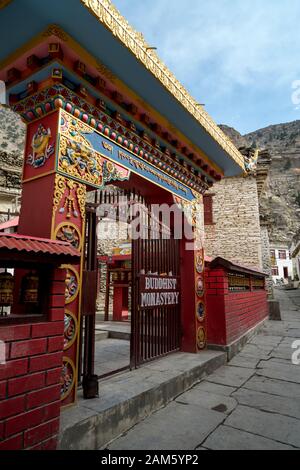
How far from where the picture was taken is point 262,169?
15.5 metres

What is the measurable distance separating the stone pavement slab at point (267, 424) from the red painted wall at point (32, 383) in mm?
1807

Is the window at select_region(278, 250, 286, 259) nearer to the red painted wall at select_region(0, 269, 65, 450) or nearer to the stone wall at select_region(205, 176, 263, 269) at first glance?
the stone wall at select_region(205, 176, 263, 269)

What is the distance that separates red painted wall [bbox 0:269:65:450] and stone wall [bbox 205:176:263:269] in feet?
45.8

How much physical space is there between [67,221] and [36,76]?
167 cm

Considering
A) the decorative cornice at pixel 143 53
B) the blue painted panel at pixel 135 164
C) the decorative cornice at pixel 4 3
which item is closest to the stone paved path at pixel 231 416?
the blue painted panel at pixel 135 164

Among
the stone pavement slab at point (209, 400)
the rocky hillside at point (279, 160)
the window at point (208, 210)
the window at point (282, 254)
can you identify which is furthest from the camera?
the window at point (282, 254)

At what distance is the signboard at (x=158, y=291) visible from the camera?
4277 millimetres

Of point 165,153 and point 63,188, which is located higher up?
point 165,153

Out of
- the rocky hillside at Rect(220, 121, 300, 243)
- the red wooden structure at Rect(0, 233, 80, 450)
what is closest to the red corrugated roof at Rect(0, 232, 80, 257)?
the red wooden structure at Rect(0, 233, 80, 450)

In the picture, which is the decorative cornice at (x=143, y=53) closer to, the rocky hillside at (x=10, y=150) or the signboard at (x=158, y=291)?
the signboard at (x=158, y=291)

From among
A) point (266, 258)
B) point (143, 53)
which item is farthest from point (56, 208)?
point (266, 258)

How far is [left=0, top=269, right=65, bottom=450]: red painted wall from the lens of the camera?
1814 millimetres

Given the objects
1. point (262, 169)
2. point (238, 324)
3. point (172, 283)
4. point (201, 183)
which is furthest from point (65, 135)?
point (262, 169)
